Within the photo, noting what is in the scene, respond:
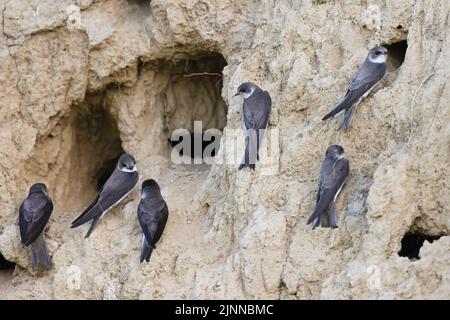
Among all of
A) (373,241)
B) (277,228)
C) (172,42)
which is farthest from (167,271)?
(172,42)

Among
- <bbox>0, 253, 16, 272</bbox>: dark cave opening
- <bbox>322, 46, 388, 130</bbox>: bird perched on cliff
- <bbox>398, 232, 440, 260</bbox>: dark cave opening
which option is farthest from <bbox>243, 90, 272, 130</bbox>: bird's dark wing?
<bbox>0, 253, 16, 272</bbox>: dark cave opening

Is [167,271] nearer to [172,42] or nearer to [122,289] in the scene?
[122,289]

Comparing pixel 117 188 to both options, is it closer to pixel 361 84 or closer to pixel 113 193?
pixel 113 193

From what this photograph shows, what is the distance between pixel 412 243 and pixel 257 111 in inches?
53.8

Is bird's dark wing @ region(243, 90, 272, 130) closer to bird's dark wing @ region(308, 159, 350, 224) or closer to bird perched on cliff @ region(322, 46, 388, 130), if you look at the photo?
bird perched on cliff @ region(322, 46, 388, 130)

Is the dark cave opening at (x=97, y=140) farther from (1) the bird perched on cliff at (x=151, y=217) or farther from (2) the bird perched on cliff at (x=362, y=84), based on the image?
(2) the bird perched on cliff at (x=362, y=84)

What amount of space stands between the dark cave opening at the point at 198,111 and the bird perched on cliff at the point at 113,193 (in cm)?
87

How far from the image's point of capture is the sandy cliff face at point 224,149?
21.0 ft

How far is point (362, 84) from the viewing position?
22.3ft

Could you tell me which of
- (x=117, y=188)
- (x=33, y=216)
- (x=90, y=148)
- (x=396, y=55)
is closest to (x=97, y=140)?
(x=90, y=148)

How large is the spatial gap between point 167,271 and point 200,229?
1.40 feet

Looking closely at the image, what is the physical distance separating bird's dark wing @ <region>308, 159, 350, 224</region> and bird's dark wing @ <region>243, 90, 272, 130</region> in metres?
0.67

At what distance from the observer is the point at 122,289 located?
22.6 feet

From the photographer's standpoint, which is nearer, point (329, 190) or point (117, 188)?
point (329, 190)
